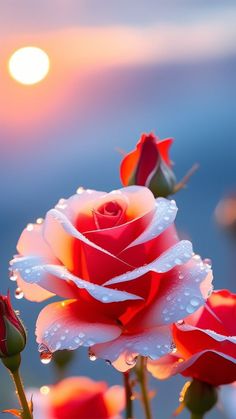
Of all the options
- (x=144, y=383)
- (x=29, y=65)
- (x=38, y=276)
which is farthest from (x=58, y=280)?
(x=29, y=65)

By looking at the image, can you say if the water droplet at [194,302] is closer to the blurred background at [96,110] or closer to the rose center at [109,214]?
the rose center at [109,214]

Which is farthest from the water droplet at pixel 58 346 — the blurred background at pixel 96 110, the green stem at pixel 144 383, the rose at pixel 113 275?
the blurred background at pixel 96 110

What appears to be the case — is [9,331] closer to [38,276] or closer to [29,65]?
[38,276]

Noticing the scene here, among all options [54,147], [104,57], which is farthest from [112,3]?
[54,147]

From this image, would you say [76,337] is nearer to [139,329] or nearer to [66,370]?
[139,329]

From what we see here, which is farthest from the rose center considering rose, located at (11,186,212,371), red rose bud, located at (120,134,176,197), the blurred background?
the blurred background
